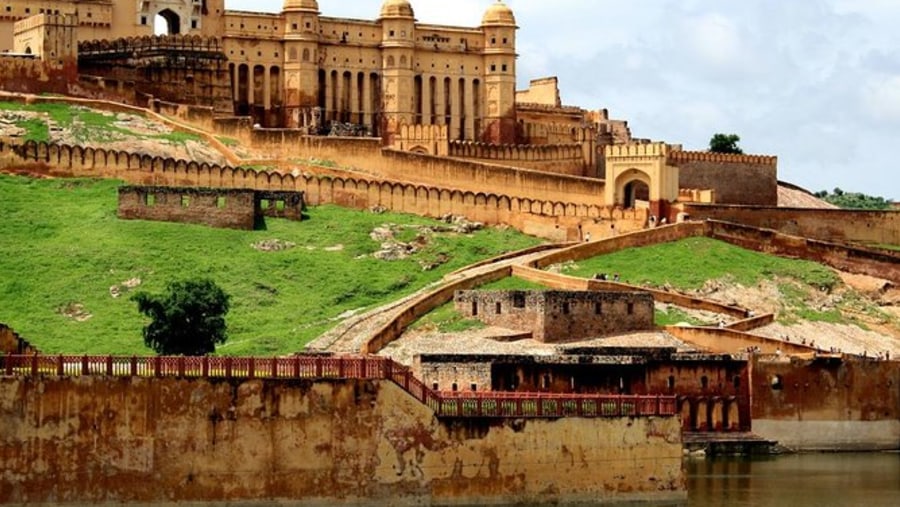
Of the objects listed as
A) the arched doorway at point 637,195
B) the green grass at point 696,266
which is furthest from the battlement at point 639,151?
the green grass at point 696,266

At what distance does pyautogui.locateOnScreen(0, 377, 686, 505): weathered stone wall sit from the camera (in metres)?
46.7

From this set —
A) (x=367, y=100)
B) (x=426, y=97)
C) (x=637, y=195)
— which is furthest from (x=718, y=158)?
(x=367, y=100)

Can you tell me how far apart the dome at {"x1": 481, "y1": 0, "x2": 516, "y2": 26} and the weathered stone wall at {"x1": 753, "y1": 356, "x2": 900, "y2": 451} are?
3339 cm

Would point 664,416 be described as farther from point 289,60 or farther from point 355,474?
point 289,60

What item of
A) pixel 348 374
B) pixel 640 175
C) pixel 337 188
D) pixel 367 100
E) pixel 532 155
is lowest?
pixel 348 374

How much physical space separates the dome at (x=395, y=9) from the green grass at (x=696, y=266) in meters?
20.3

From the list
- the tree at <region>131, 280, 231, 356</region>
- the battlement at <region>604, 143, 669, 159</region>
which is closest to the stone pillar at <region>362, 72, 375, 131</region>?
the battlement at <region>604, 143, 669, 159</region>

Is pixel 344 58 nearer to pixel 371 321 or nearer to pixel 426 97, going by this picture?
pixel 426 97

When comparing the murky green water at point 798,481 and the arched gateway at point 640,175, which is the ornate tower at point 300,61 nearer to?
the arched gateway at point 640,175

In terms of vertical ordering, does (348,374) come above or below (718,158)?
below

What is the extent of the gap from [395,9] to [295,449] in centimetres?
5215

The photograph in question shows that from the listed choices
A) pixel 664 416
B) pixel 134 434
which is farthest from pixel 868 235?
pixel 134 434

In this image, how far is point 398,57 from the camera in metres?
98.2

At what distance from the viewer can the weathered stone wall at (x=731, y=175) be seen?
9575 centimetres
